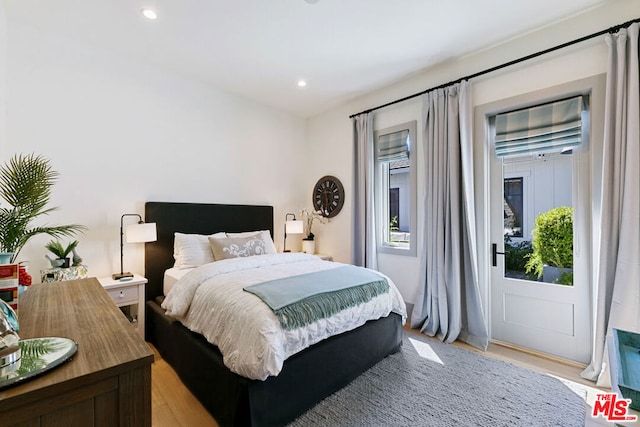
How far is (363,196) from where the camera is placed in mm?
3789

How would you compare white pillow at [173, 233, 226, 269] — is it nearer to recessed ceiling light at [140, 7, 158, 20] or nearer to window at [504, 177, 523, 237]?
recessed ceiling light at [140, 7, 158, 20]

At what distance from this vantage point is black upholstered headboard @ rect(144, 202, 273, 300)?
3.04 metres

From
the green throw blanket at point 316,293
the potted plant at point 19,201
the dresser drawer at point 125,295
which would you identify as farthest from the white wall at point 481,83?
the potted plant at point 19,201

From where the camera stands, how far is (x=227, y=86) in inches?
143

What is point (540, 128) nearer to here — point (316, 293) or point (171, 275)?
point (316, 293)

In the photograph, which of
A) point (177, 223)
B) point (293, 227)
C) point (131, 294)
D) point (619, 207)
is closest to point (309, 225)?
point (293, 227)

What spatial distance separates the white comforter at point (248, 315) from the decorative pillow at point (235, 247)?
0.41 m

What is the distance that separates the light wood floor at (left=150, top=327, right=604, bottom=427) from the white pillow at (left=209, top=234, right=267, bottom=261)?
3.51 feet

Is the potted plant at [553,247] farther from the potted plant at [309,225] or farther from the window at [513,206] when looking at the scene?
the potted plant at [309,225]

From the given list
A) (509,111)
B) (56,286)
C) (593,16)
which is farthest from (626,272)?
(56,286)

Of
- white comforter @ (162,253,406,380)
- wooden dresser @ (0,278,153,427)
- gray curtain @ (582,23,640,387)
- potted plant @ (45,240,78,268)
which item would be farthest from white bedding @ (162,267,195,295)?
gray curtain @ (582,23,640,387)

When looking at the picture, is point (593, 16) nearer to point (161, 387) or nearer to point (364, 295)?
point (364, 295)

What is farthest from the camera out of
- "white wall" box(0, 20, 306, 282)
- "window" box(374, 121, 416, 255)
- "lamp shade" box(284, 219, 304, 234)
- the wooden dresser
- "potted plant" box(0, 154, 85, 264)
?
"lamp shade" box(284, 219, 304, 234)

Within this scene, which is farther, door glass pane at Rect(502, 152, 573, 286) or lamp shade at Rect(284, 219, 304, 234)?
lamp shade at Rect(284, 219, 304, 234)
